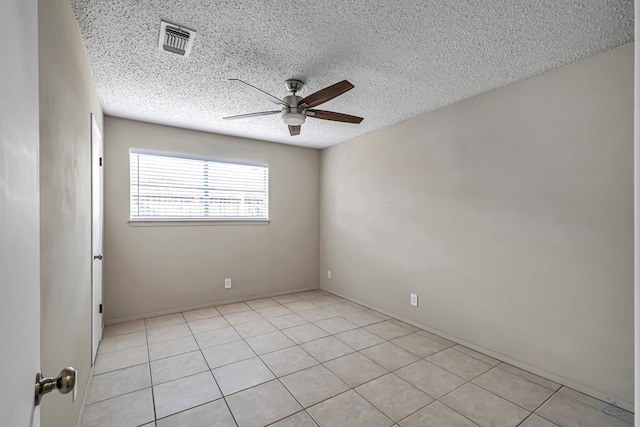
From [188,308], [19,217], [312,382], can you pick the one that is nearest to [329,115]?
[312,382]

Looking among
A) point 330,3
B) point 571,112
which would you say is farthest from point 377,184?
point 330,3

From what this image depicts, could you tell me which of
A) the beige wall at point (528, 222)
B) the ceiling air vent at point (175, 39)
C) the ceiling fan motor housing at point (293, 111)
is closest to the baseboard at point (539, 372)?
the beige wall at point (528, 222)

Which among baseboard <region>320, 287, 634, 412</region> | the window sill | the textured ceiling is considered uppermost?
the textured ceiling

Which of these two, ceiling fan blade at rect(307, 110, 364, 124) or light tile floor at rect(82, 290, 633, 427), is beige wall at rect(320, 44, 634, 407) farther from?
ceiling fan blade at rect(307, 110, 364, 124)

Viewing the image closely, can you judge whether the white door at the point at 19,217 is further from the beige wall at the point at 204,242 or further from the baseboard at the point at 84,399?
the beige wall at the point at 204,242

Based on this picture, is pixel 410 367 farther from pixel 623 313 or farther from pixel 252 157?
pixel 252 157

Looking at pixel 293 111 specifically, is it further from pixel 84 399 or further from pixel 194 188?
pixel 84 399

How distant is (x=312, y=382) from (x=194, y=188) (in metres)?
2.85

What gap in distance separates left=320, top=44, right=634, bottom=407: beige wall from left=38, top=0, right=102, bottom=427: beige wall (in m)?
2.95

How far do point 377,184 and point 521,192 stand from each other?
66.0 inches

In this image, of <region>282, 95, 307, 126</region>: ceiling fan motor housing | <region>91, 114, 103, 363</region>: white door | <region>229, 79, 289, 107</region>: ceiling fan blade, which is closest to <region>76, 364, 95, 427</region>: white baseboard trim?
<region>91, 114, 103, 363</region>: white door

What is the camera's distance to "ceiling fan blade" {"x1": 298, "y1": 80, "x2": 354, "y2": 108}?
2.02m

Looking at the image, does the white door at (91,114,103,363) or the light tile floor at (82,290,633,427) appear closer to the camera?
the light tile floor at (82,290,633,427)

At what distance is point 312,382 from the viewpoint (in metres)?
2.26
